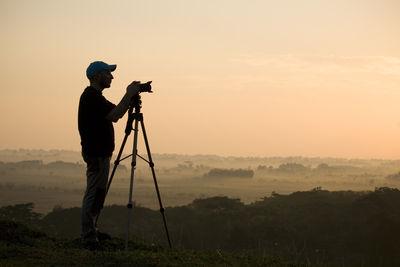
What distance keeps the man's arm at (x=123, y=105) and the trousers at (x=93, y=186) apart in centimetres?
85

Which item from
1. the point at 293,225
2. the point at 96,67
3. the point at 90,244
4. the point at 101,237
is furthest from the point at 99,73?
the point at 293,225

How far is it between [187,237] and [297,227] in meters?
10.3

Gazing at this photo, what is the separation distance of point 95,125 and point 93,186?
46.1 inches

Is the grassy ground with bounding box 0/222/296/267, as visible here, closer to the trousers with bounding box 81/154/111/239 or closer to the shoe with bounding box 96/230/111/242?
the shoe with bounding box 96/230/111/242

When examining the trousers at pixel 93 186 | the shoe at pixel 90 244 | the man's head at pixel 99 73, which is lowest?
the shoe at pixel 90 244

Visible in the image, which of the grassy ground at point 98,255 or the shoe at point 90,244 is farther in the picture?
the shoe at point 90,244

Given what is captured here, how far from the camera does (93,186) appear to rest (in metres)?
9.89

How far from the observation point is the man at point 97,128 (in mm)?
9773

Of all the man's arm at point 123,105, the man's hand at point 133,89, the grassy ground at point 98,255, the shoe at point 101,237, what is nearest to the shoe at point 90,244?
the grassy ground at point 98,255

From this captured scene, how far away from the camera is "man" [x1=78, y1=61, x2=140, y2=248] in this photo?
32.1ft

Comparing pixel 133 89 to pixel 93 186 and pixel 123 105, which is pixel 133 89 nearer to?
pixel 123 105

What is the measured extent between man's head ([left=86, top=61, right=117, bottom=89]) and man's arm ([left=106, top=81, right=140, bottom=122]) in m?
0.55

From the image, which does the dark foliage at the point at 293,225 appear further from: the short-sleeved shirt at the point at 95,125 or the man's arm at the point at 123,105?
the man's arm at the point at 123,105

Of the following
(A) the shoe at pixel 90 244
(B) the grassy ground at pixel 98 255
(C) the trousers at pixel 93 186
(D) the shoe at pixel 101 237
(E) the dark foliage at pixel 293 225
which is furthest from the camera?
(E) the dark foliage at pixel 293 225
